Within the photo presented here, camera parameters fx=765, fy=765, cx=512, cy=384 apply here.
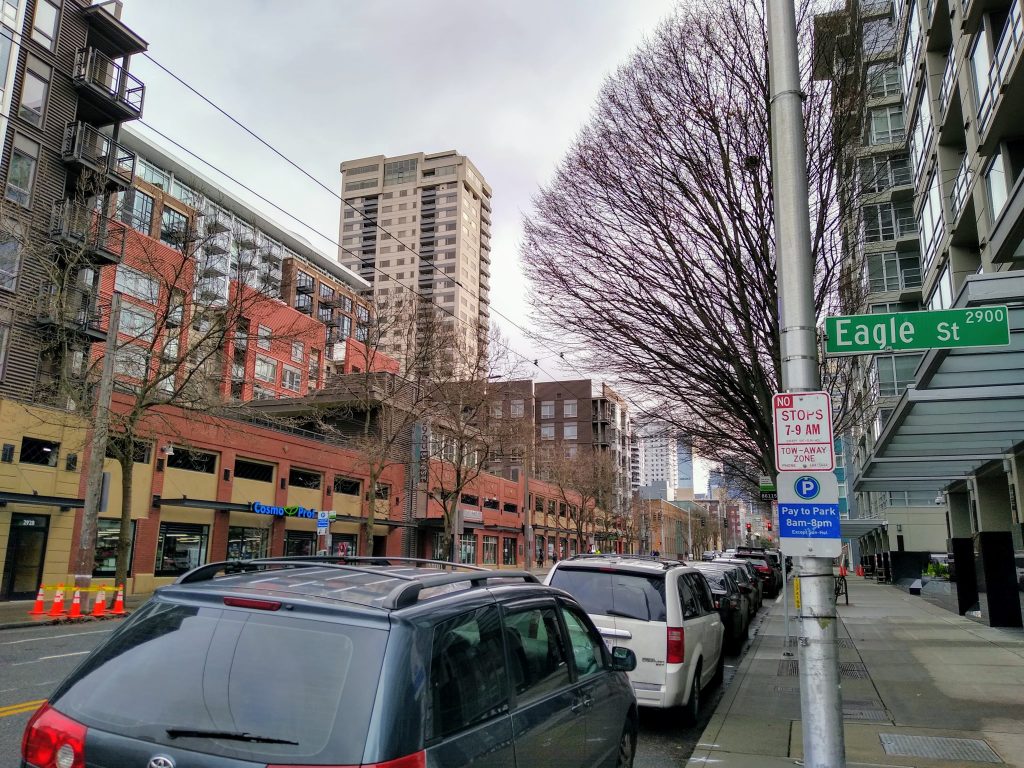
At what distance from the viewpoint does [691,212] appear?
11992mm

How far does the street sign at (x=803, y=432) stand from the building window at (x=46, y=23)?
1238 inches

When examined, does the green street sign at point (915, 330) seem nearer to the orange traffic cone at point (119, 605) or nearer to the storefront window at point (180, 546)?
the orange traffic cone at point (119, 605)

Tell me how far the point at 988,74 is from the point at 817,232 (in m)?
8.90

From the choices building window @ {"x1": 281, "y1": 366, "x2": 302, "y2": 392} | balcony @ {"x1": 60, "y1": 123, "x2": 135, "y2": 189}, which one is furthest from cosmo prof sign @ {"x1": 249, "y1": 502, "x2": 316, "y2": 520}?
building window @ {"x1": 281, "y1": 366, "x2": 302, "y2": 392}

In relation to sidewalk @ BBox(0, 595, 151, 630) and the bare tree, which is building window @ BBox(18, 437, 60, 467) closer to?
sidewalk @ BBox(0, 595, 151, 630)

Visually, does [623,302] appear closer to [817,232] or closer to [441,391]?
[817,232]

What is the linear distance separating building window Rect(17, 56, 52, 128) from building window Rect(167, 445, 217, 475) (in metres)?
12.8

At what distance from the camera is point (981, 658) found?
487 inches

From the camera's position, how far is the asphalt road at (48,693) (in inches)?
276

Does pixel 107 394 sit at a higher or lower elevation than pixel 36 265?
lower

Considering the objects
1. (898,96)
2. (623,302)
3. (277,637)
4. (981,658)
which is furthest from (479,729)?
(898,96)

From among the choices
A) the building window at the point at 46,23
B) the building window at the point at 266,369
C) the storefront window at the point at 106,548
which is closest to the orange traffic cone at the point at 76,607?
the storefront window at the point at 106,548

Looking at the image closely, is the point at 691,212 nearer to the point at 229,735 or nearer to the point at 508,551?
the point at 229,735

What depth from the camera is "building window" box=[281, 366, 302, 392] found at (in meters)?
55.6
